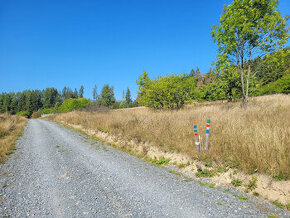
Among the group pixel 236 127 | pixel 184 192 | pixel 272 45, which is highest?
pixel 272 45

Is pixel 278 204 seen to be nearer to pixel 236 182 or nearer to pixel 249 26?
pixel 236 182

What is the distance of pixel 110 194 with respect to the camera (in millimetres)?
3480

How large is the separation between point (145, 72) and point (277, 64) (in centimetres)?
2681

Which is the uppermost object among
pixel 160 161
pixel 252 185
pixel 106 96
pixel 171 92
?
pixel 106 96

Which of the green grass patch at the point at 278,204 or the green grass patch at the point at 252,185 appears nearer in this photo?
the green grass patch at the point at 278,204

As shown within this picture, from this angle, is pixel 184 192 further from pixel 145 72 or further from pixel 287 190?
pixel 145 72

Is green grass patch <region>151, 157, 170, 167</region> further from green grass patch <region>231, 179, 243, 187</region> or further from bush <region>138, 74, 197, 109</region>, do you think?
bush <region>138, 74, 197, 109</region>

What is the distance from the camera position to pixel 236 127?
5531mm

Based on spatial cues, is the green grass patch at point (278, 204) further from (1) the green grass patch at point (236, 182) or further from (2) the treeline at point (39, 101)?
(2) the treeline at point (39, 101)

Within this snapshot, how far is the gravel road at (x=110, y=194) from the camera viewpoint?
2.83 metres

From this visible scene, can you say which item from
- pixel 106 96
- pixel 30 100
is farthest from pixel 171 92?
pixel 30 100

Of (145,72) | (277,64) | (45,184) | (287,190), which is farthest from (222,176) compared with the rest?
(145,72)

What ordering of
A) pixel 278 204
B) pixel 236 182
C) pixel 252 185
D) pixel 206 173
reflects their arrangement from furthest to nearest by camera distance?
pixel 206 173 → pixel 236 182 → pixel 252 185 → pixel 278 204

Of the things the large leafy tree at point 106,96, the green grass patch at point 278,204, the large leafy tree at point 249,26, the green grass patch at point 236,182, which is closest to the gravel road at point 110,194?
the green grass patch at point 278,204
